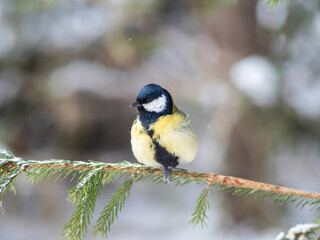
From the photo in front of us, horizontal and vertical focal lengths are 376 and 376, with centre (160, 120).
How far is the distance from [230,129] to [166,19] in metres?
1.36

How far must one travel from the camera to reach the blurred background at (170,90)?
219 cm

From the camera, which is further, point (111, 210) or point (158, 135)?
point (158, 135)

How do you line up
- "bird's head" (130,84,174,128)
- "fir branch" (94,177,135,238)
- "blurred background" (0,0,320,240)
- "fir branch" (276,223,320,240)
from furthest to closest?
"blurred background" (0,0,320,240)
"bird's head" (130,84,174,128)
"fir branch" (94,177,135,238)
"fir branch" (276,223,320,240)

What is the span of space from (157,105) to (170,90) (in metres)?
1.68

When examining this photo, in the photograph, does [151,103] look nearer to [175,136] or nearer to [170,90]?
[175,136]

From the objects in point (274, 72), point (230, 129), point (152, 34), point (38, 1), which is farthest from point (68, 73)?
point (274, 72)

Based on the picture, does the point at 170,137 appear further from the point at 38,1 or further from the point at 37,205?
the point at 37,205

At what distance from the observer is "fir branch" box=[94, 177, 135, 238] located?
77cm

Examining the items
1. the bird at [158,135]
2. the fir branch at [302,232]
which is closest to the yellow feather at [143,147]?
the bird at [158,135]

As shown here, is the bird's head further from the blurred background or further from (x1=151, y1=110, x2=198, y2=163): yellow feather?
the blurred background

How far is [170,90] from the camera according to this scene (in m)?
2.79

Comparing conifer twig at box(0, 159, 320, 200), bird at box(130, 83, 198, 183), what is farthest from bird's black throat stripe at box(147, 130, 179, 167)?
conifer twig at box(0, 159, 320, 200)

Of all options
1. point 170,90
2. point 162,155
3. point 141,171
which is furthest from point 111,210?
point 170,90

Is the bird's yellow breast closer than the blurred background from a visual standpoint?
Yes
